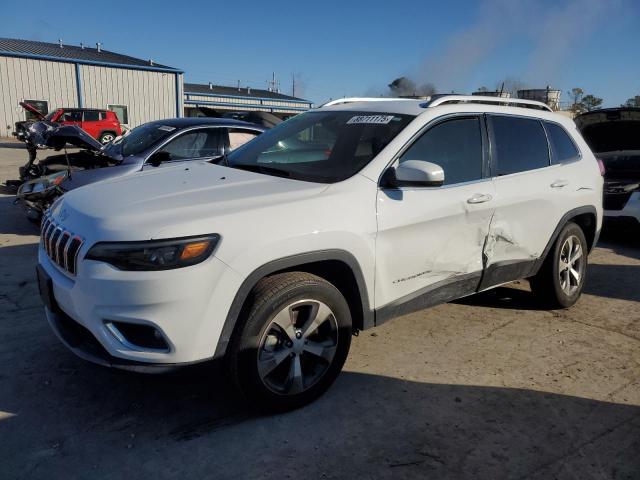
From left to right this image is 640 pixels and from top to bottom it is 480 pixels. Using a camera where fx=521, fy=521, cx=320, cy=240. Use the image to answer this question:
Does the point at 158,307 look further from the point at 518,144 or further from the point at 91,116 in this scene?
the point at 91,116

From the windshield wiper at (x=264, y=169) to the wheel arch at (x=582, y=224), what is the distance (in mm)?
2333

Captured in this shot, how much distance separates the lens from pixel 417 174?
3.10 meters

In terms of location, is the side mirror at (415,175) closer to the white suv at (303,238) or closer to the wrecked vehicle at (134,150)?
the white suv at (303,238)

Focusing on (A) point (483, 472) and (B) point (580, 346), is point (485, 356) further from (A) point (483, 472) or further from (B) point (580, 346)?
(A) point (483, 472)

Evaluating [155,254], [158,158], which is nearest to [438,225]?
[155,254]

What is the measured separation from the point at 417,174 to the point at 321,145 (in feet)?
2.87

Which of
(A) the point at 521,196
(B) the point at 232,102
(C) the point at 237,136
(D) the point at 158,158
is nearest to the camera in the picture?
(A) the point at 521,196

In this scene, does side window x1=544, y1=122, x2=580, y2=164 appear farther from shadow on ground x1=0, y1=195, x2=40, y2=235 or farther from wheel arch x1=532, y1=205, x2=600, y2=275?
shadow on ground x1=0, y1=195, x2=40, y2=235

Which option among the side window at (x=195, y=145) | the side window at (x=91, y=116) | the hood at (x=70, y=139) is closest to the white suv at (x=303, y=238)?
the side window at (x=195, y=145)

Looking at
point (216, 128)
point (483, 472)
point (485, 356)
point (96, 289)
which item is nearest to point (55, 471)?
point (96, 289)

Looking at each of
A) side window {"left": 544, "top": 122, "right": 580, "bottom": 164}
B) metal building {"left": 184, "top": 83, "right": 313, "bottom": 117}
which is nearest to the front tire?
Result: side window {"left": 544, "top": 122, "right": 580, "bottom": 164}

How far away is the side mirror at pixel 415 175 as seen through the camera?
10.1 feet

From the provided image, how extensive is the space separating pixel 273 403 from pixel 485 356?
67.2 inches

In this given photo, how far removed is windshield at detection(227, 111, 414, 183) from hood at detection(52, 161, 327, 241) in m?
0.22
